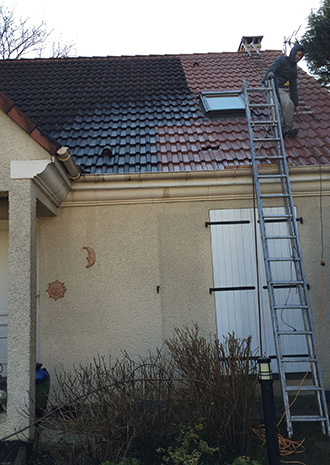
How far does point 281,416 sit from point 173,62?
8024 millimetres

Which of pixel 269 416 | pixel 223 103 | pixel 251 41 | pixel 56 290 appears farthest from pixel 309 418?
pixel 251 41

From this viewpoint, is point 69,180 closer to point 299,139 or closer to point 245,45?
point 299,139

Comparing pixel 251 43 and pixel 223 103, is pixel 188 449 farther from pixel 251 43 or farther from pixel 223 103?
pixel 251 43

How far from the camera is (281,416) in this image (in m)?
4.60

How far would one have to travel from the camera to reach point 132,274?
556cm

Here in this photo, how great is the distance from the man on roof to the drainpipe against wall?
3344mm

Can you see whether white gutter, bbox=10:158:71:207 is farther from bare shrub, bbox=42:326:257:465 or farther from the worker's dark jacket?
the worker's dark jacket

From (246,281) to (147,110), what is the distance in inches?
142

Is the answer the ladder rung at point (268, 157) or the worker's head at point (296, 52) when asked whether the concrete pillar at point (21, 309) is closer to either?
the ladder rung at point (268, 157)

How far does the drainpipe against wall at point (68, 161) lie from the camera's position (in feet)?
14.7

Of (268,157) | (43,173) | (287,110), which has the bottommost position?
(43,173)

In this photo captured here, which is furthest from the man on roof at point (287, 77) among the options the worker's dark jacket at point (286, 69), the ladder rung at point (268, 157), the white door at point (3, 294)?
the white door at point (3, 294)

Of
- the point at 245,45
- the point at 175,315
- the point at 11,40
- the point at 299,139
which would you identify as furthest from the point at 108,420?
the point at 11,40

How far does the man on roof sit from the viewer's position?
6.56 metres
